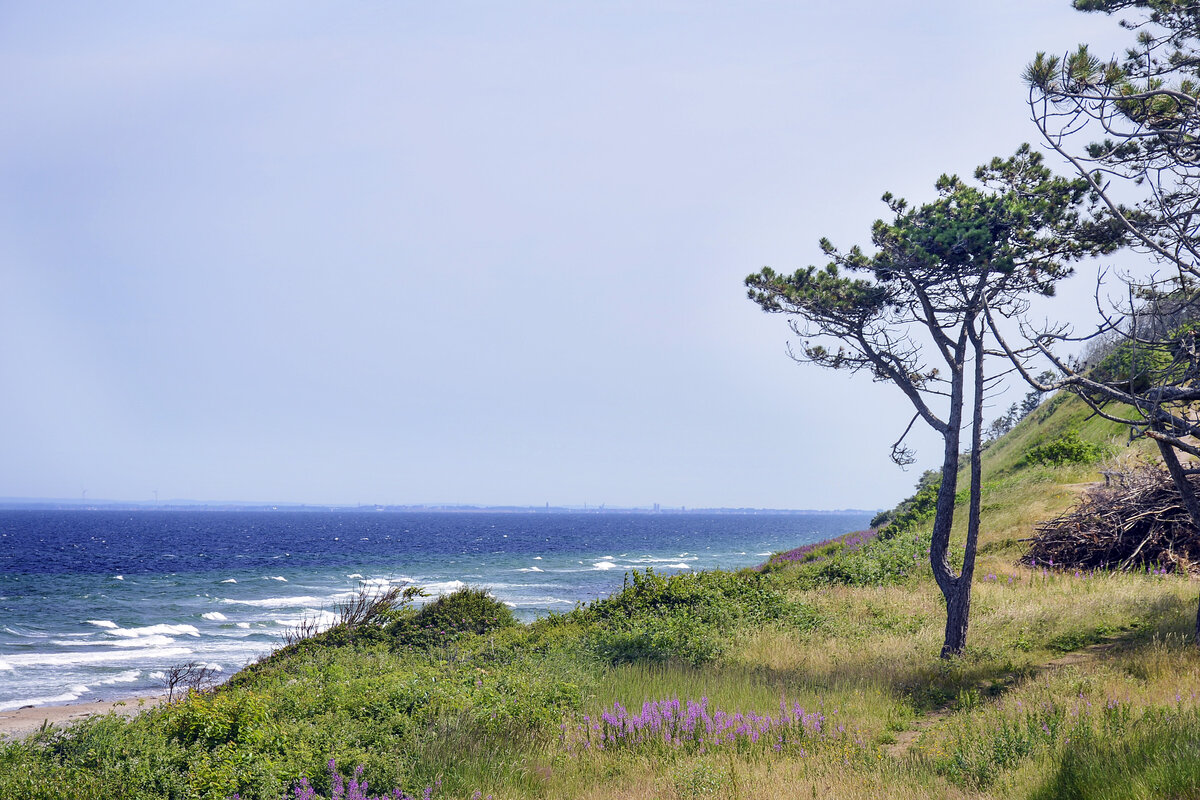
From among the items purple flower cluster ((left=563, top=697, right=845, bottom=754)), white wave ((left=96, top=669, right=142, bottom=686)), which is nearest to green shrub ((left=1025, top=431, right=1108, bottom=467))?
purple flower cluster ((left=563, top=697, right=845, bottom=754))

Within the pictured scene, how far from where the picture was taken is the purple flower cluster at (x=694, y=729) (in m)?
7.71

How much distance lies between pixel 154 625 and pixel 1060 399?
48.2 meters

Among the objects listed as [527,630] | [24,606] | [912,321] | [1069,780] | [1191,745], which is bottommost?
[24,606]

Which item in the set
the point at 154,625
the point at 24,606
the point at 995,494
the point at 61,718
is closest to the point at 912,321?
the point at 995,494

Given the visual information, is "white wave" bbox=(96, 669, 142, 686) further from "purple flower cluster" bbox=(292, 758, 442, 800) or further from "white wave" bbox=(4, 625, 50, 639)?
"purple flower cluster" bbox=(292, 758, 442, 800)

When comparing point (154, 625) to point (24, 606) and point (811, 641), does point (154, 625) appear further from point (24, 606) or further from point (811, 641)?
point (811, 641)

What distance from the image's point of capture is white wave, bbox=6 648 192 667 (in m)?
25.9

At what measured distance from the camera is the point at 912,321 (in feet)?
42.9

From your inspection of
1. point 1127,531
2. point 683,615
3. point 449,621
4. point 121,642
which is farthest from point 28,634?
point 1127,531

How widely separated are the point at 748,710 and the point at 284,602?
3751cm

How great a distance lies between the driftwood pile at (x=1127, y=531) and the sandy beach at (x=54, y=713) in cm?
2223

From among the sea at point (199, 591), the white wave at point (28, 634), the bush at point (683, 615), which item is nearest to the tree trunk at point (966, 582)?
the bush at point (683, 615)

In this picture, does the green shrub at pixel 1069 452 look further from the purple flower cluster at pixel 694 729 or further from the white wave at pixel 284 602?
the white wave at pixel 284 602

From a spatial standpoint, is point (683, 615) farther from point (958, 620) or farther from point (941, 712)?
point (941, 712)
